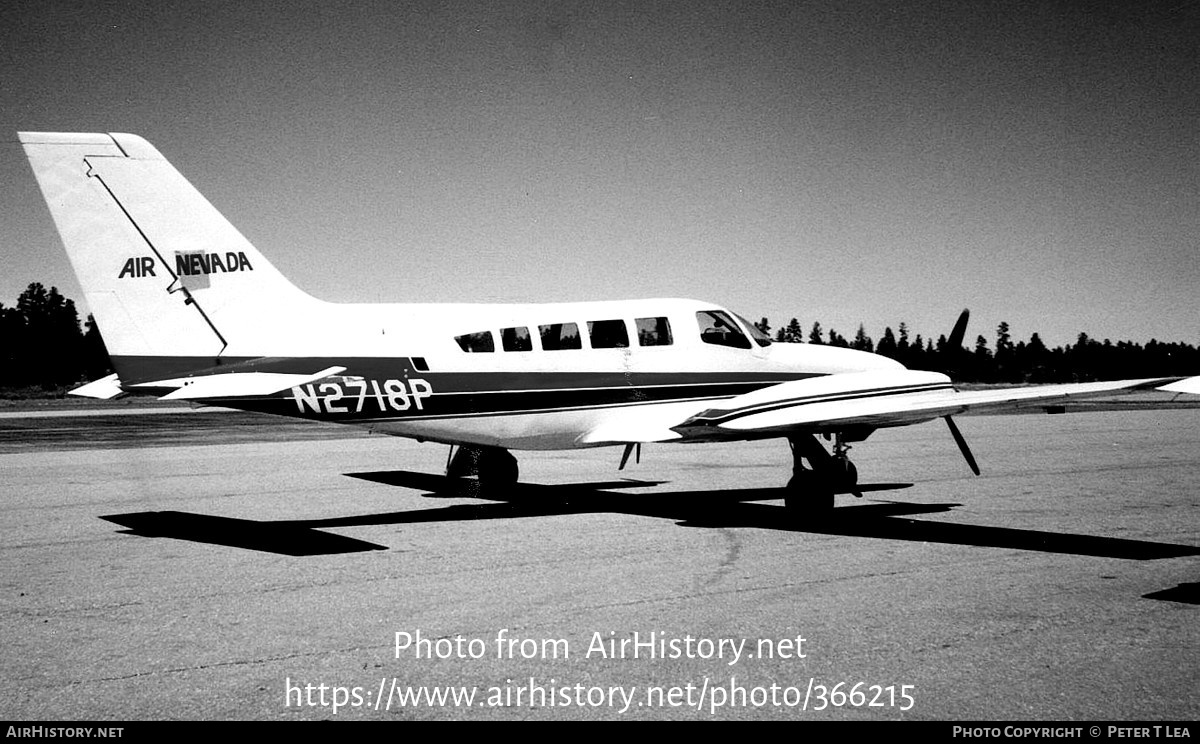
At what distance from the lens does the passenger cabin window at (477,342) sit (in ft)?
45.0

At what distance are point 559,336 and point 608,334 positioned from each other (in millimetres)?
780

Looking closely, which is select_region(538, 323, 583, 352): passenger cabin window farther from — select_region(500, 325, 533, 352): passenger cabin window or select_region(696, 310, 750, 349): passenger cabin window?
select_region(696, 310, 750, 349): passenger cabin window

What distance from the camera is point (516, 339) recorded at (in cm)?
1405

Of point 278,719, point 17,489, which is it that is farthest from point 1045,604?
point 17,489

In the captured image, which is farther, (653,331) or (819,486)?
(653,331)

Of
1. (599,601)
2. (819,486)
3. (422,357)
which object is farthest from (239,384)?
(819,486)

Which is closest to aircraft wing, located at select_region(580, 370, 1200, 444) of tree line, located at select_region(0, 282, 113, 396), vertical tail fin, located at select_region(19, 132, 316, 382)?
vertical tail fin, located at select_region(19, 132, 316, 382)

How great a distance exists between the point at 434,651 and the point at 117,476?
14.5 m

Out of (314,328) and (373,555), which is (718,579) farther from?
(314,328)

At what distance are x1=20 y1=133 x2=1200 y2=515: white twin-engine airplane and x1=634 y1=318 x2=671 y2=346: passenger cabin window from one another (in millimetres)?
23

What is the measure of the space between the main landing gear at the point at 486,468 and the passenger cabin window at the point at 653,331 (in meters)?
3.26

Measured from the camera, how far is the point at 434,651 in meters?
6.91

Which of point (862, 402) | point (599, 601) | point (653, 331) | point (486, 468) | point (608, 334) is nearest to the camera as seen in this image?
point (599, 601)

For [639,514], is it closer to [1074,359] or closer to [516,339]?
[516,339]
